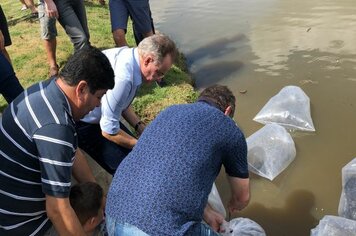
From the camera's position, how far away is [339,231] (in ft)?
8.50

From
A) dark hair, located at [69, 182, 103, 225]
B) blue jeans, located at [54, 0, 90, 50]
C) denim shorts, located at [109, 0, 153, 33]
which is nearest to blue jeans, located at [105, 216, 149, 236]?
dark hair, located at [69, 182, 103, 225]

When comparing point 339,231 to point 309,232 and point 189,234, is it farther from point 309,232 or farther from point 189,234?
point 189,234

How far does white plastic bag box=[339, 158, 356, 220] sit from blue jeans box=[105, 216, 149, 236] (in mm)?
1871

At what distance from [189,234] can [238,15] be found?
21.0 feet

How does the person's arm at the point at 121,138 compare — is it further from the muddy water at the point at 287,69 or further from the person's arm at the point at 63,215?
the muddy water at the point at 287,69

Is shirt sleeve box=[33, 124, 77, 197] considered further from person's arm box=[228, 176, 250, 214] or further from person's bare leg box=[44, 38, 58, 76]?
person's bare leg box=[44, 38, 58, 76]

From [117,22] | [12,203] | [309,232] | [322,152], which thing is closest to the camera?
[12,203]

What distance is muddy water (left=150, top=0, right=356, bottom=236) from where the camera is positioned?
337 cm

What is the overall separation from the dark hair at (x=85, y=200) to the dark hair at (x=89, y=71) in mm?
698

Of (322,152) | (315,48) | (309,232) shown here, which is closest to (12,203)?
(309,232)

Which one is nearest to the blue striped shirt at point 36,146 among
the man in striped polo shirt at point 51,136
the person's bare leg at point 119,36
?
the man in striped polo shirt at point 51,136

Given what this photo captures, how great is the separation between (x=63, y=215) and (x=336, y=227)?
1731 mm

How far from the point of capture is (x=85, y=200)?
2242mm

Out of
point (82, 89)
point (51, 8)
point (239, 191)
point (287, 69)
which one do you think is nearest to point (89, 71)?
point (82, 89)
